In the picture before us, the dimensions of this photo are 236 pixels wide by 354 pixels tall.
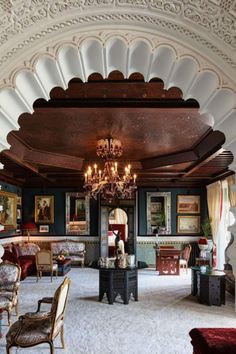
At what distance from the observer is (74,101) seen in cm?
397

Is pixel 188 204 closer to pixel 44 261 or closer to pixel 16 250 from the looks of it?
pixel 44 261

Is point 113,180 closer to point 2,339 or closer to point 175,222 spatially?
point 2,339

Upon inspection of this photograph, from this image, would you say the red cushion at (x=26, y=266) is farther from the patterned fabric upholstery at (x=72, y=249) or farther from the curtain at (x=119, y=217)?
the curtain at (x=119, y=217)

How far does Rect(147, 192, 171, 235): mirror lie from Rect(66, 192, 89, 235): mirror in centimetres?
233

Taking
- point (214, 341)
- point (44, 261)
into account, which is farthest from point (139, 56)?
point (44, 261)

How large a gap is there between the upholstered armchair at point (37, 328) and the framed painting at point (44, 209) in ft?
27.0

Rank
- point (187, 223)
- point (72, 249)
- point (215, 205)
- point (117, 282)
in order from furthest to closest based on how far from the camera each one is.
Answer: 1. point (187, 223)
2. point (72, 249)
3. point (215, 205)
4. point (117, 282)

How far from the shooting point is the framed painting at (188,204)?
1237 cm

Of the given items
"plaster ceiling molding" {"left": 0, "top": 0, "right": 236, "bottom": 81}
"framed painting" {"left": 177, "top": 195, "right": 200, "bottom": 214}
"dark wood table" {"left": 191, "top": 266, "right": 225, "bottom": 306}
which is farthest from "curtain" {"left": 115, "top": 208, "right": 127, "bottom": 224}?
"plaster ceiling molding" {"left": 0, "top": 0, "right": 236, "bottom": 81}

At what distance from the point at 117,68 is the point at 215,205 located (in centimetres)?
Result: 919

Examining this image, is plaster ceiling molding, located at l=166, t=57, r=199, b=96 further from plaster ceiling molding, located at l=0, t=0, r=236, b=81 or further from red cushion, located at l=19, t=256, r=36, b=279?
red cushion, located at l=19, t=256, r=36, b=279

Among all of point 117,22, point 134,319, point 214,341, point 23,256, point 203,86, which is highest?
point 117,22

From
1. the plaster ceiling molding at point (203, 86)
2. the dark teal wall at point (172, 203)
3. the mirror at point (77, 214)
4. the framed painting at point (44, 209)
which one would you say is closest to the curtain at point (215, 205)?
the dark teal wall at point (172, 203)

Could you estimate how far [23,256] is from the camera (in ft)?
36.3
